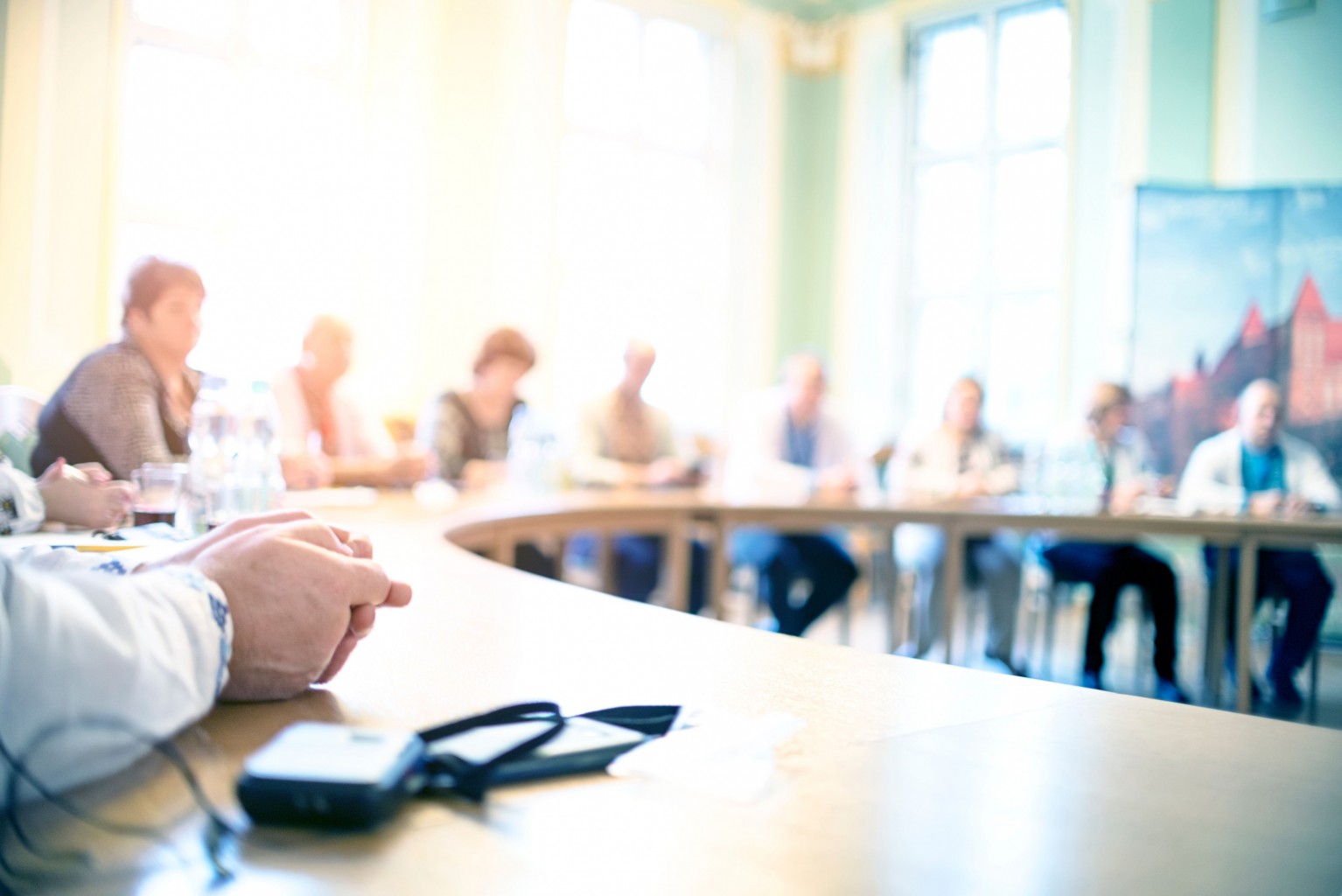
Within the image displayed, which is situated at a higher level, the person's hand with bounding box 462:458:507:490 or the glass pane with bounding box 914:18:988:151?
the glass pane with bounding box 914:18:988:151

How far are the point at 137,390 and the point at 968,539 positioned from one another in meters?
2.98

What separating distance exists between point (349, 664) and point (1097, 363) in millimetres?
5784

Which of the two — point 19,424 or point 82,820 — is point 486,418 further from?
point 82,820

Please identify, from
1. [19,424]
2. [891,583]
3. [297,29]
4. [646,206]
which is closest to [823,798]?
[19,424]

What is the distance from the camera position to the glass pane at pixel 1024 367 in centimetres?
634

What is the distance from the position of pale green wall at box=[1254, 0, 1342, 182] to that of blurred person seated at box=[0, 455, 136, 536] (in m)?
5.45

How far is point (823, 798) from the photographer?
2.02 ft

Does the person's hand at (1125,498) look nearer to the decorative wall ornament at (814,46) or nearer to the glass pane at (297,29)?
the glass pane at (297,29)

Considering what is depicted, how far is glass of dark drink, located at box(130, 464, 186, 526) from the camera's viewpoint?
1663 millimetres

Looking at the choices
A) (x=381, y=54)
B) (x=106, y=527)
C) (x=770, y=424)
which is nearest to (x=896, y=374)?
(x=770, y=424)

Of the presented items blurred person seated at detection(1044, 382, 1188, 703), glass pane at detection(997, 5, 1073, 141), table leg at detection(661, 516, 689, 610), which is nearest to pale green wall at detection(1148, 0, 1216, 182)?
glass pane at detection(997, 5, 1073, 141)

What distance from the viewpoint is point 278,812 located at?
56cm

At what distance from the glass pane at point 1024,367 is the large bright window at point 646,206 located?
66.3 inches

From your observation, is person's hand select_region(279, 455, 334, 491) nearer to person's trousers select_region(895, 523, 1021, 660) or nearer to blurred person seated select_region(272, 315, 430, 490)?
blurred person seated select_region(272, 315, 430, 490)
